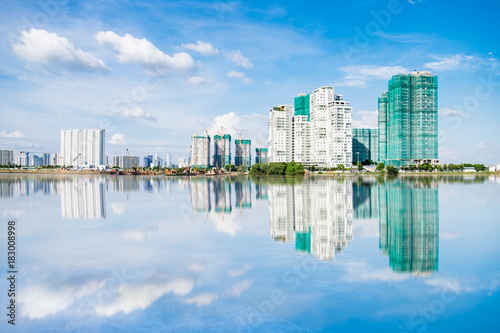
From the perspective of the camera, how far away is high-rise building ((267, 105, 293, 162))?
4259 inches

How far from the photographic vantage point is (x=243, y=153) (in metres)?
171

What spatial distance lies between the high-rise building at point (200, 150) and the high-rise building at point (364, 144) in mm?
60578

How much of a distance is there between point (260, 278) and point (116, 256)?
4.38 m

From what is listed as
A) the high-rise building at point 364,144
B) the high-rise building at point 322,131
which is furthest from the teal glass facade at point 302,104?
the high-rise building at point 364,144

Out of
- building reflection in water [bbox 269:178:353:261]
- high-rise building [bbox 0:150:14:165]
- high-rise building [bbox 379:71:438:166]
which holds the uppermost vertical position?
high-rise building [bbox 379:71:438:166]

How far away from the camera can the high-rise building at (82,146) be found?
470 ft

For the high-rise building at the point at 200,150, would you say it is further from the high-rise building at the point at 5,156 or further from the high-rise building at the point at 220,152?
the high-rise building at the point at 5,156

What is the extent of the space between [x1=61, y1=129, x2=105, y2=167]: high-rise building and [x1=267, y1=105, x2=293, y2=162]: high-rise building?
7336cm

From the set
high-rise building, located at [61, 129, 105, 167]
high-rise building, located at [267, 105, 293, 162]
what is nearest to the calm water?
high-rise building, located at [267, 105, 293, 162]

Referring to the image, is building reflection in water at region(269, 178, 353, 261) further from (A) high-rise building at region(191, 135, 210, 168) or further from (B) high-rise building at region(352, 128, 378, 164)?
(A) high-rise building at region(191, 135, 210, 168)

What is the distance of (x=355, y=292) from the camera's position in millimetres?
7199

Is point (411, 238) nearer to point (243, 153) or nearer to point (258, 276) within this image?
point (258, 276)

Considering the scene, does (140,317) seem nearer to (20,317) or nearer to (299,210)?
(20,317)

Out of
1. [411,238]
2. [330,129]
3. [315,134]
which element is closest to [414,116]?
[330,129]
